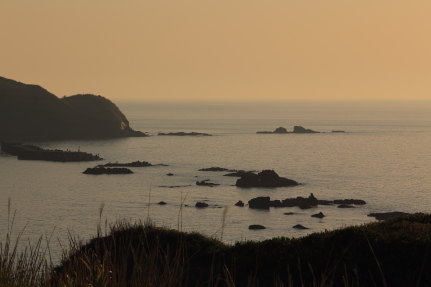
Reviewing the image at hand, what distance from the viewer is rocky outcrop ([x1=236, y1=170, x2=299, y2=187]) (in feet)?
452

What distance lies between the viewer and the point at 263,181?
457ft

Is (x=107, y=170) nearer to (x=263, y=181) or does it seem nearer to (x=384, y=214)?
(x=263, y=181)

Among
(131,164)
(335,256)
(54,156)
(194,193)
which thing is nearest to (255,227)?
(194,193)

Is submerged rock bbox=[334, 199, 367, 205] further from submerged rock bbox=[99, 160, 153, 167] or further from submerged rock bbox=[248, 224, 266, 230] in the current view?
submerged rock bbox=[99, 160, 153, 167]

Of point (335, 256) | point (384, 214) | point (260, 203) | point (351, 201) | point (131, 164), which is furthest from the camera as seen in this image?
point (131, 164)

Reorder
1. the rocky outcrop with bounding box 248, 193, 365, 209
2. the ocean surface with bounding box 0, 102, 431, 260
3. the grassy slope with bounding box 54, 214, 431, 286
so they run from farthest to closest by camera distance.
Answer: the rocky outcrop with bounding box 248, 193, 365, 209
the ocean surface with bounding box 0, 102, 431, 260
the grassy slope with bounding box 54, 214, 431, 286

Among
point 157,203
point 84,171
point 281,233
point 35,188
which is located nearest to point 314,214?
point 281,233

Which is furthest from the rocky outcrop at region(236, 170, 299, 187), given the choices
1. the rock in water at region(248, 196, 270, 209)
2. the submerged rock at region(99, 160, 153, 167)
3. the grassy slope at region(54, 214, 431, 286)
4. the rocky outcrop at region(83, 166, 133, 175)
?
the grassy slope at region(54, 214, 431, 286)

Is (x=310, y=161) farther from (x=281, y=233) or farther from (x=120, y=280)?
(x=120, y=280)

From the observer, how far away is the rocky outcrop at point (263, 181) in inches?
5418

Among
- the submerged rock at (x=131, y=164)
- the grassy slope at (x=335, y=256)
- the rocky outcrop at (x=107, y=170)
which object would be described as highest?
the grassy slope at (x=335, y=256)

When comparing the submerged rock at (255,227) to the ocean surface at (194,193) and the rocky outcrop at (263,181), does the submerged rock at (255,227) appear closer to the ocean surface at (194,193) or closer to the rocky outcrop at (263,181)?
the ocean surface at (194,193)

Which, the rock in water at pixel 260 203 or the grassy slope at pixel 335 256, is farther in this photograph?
the rock in water at pixel 260 203

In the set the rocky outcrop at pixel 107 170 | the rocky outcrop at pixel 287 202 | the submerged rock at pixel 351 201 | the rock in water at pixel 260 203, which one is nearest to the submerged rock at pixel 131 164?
the rocky outcrop at pixel 107 170
